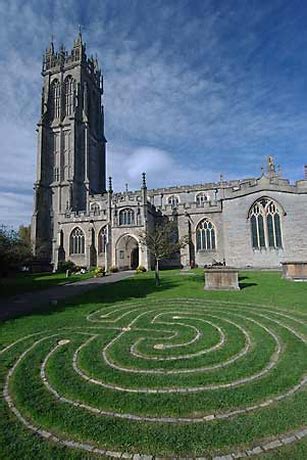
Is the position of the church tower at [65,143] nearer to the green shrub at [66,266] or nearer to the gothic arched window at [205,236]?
the green shrub at [66,266]

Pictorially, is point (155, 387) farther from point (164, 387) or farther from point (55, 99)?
point (55, 99)

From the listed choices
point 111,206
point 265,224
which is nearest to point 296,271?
point 265,224

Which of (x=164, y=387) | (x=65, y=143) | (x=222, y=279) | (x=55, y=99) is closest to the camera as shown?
(x=164, y=387)

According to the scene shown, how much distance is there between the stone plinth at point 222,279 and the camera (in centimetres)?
1639

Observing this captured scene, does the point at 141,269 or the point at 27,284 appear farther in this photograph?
the point at 141,269

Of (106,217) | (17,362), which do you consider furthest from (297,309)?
(106,217)

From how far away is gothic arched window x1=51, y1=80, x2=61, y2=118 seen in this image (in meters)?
59.7

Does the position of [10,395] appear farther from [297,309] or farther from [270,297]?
[270,297]

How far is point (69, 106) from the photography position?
59.2 m

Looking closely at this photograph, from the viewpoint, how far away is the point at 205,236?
119 ft

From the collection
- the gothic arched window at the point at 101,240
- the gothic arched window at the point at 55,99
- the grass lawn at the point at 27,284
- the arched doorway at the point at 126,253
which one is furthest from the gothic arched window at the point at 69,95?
the grass lawn at the point at 27,284

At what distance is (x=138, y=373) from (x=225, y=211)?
29.0 meters

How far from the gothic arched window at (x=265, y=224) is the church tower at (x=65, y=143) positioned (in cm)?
3438

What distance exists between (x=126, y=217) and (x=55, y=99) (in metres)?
41.8
